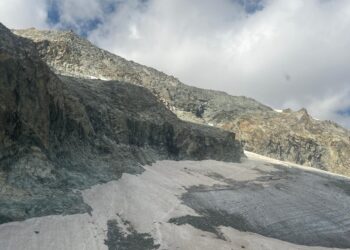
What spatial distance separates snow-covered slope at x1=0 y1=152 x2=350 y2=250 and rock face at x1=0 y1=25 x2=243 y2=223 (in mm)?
1063

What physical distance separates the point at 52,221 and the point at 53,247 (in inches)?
85.5

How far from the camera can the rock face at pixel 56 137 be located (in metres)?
28.3

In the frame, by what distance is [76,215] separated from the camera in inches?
1114

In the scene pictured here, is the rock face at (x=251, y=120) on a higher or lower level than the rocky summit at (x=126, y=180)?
higher

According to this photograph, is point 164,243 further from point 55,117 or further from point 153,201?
point 55,117

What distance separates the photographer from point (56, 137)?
3300cm

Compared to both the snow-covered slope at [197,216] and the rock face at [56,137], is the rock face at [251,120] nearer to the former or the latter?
the rock face at [56,137]

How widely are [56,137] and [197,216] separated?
31.0 ft

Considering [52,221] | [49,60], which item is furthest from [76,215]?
[49,60]

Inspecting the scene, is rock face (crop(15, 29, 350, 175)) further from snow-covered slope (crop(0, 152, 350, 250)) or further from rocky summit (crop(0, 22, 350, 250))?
snow-covered slope (crop(0, 152, 350, 250))

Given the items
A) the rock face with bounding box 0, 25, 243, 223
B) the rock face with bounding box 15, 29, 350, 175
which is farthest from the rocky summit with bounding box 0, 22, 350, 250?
the rock face with bounding box 15, 29, 350, 175

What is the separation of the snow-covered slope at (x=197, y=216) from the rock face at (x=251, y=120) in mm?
25590

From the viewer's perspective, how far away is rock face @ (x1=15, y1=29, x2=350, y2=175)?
70250 millimetres

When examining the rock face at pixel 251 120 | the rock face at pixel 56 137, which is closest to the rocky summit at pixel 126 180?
the rock face at pixel 56 137
